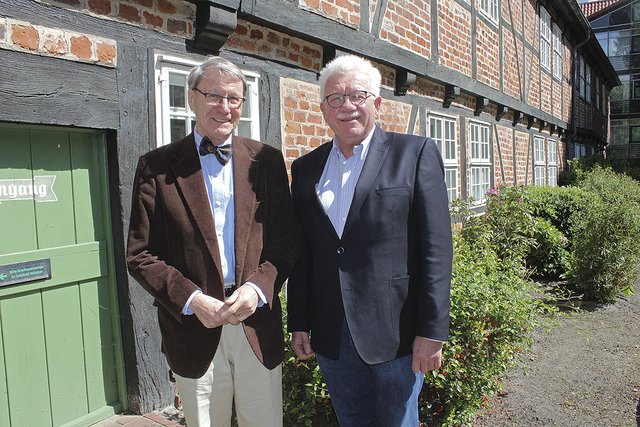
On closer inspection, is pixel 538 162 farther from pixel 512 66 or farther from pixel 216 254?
pixel 216 254

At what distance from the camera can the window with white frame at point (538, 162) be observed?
13695mm

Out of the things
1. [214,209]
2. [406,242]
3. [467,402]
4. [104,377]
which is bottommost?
[467,402]

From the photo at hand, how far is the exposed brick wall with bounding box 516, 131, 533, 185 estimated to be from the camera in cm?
1191

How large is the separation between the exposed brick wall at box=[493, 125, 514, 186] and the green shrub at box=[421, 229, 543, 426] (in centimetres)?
704

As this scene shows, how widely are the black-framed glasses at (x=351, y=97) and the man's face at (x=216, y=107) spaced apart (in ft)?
1.19

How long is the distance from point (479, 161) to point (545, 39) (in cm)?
678

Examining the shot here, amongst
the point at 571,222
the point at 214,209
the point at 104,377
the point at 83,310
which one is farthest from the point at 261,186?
the point at 571,222

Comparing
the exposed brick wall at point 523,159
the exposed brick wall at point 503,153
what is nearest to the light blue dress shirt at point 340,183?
the exposed brick wall at point 503,153

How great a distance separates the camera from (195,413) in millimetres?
1935

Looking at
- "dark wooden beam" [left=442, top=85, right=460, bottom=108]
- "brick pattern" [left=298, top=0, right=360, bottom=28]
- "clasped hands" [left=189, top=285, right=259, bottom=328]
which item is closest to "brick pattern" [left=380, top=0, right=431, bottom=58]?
"brick pattern" [left=298, top=0, right=360, bottom=28]

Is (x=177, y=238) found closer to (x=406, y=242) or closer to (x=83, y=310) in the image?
(x=406, y=242)

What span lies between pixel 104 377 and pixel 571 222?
7.57m

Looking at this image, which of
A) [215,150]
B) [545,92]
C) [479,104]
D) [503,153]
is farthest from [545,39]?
[215,150]

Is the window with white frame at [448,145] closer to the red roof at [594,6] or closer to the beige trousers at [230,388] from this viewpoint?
the beige trousers at [230,388]
